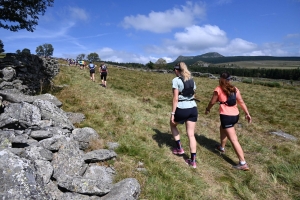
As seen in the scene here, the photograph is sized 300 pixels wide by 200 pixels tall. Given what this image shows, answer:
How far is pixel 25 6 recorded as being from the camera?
11.4m

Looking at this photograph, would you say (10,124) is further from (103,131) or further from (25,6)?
(25,6)

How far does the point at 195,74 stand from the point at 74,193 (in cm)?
4626

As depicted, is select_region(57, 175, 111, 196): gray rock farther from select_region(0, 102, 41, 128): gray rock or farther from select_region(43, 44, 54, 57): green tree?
select_region(43, 44, 54, 57): green tree

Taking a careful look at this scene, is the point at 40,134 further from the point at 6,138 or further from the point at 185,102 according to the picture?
the point at 185,102

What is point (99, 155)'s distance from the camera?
518 centimetres

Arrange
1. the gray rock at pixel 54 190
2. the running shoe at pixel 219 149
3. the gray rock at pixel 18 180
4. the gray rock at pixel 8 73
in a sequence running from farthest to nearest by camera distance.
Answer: the gray rock at pixel 8 73 < the running shoe at pixel 219 149 < the gray rock at pixel 54 190 < the gray rock at pixel 18 180

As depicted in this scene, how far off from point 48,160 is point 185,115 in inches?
139

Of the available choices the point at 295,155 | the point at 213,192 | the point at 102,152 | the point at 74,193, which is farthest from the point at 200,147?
the point at 74,193

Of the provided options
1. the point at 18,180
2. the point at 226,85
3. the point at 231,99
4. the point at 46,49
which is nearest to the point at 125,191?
the point at 18,180

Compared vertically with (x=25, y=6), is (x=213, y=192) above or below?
below

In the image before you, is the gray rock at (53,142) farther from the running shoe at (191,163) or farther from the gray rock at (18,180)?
the running shoe at (191,163)

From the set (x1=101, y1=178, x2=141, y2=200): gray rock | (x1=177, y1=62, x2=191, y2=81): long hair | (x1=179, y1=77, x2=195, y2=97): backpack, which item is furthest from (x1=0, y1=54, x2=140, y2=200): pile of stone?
(x1=177, y1=62, x2=191, y2=81): long hair

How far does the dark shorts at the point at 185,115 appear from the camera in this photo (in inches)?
229

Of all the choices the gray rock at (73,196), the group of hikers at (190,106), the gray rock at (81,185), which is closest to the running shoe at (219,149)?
the group of hikers at (190,106)
